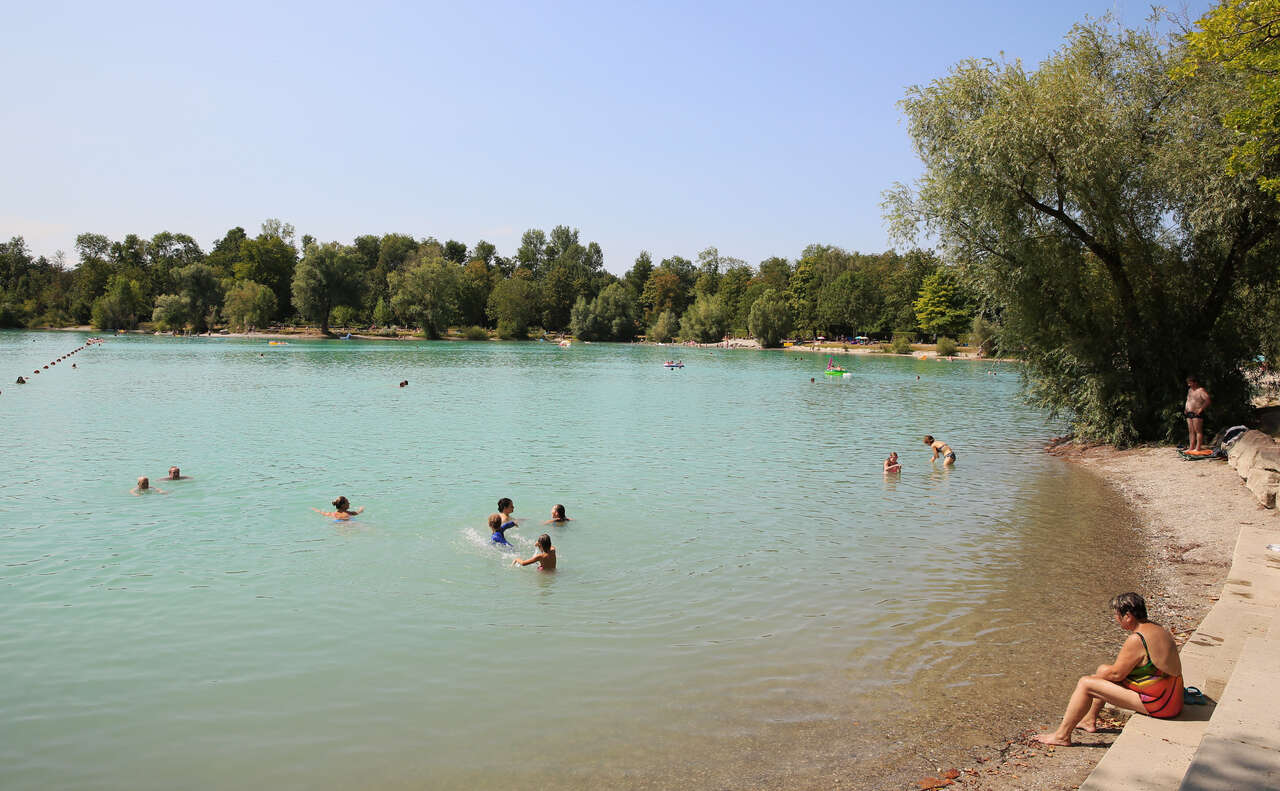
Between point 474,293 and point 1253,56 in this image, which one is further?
point 474,293

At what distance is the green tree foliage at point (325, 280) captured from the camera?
427ft

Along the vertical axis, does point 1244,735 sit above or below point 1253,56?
below

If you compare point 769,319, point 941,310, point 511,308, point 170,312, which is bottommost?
point 170,312

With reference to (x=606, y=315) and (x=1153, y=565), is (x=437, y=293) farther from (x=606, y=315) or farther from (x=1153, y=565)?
(x=1153, y=565)

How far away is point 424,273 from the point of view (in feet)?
435

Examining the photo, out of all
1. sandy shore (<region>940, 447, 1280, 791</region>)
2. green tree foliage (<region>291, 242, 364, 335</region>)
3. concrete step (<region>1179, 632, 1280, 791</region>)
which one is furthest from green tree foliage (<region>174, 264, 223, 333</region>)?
concrete step (<region>1179, 632, 1280, 791</region>)

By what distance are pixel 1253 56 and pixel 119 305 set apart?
520 feet

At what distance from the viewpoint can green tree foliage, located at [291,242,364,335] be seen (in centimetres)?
13000

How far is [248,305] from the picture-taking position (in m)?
134

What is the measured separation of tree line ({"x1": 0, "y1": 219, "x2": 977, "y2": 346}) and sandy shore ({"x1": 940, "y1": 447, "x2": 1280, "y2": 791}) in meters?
90.4

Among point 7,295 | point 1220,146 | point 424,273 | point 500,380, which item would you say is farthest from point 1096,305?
point 7,295

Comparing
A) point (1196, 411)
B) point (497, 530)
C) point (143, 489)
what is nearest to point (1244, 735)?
point (497, 530)

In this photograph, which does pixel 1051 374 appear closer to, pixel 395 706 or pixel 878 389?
pixel 395 706

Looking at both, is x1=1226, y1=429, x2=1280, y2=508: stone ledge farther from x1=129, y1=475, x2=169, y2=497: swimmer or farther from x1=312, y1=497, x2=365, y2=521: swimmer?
x1=129, y1=475, x2=169, y2=497: swimmer
